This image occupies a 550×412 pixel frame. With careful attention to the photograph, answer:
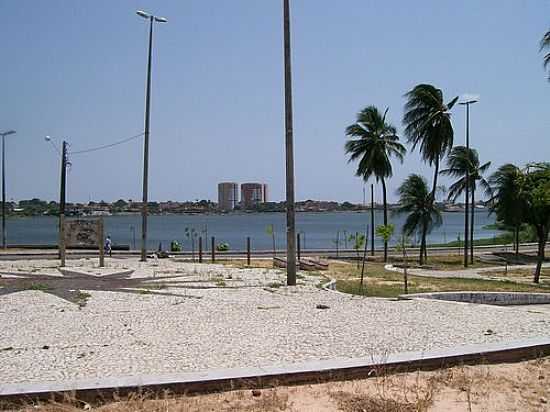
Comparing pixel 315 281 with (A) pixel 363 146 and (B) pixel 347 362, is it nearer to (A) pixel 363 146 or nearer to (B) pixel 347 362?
(B) pixel 347 362

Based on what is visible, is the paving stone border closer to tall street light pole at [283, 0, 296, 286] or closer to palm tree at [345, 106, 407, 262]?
tall street light pole at [283, 0, 296, 286]

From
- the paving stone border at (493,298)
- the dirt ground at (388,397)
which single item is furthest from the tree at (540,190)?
the dirt ground at (388,397)

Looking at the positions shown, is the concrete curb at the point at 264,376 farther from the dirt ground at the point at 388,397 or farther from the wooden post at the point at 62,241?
the wooden post at the point at 62,241

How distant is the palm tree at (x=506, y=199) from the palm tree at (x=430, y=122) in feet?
18.4

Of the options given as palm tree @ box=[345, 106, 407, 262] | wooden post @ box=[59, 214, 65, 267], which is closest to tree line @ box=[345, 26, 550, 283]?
palm tree @ box=[345, 106, 407, 262]

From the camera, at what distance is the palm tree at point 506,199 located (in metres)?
44.2

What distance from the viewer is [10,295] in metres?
13.6

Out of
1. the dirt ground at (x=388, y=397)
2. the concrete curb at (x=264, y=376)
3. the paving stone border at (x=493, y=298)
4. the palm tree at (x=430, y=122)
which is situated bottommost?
the paving stone border at (x=493, y=298)

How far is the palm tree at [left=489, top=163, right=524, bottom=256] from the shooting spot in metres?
44.2

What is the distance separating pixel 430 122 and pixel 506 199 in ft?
29.1

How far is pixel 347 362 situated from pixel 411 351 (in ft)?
4.17

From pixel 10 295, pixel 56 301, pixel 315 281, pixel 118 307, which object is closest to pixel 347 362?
pixel 118 307

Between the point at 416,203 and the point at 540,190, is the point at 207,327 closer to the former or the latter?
the point at 540,190

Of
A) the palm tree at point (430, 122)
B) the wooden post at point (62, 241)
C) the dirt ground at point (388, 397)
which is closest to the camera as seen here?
the dirt ground at point (388, 397)
